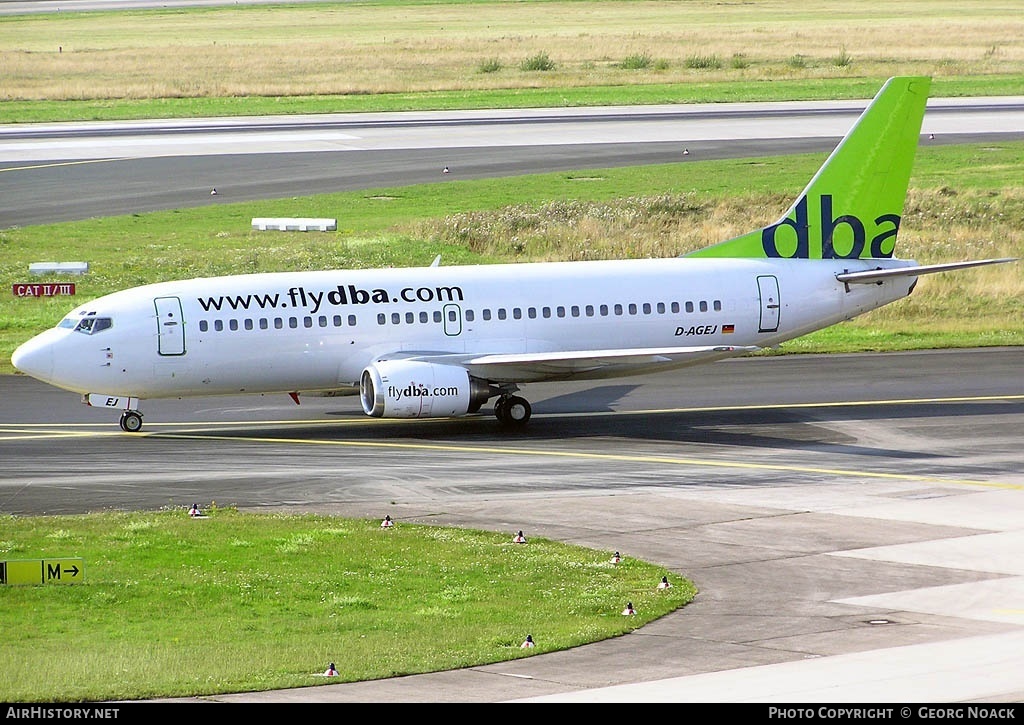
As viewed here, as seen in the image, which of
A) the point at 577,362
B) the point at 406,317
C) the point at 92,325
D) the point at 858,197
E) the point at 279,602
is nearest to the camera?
the point at 279,602

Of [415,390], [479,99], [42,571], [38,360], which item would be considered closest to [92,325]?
[38,360]

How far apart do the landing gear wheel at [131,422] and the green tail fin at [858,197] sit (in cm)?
1651

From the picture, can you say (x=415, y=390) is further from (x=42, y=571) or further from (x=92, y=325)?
(x=42, y=571)

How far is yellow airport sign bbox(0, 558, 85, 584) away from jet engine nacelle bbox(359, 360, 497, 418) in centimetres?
1451

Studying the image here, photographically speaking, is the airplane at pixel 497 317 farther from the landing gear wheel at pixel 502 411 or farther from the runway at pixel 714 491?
the runway at pixel 714 491

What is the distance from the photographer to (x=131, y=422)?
41875mm

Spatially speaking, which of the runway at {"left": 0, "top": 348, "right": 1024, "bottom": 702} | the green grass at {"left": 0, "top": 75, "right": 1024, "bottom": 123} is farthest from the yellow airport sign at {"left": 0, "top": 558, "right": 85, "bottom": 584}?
the green grass at {"left": 0, "top": 75, "right": 1024, "bottom": 123}

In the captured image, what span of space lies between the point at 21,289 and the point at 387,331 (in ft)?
74.0

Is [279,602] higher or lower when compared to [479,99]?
lower

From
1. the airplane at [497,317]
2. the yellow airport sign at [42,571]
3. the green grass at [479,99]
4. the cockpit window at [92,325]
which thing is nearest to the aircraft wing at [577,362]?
the airplane at [497,317]

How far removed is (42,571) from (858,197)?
1081 inches

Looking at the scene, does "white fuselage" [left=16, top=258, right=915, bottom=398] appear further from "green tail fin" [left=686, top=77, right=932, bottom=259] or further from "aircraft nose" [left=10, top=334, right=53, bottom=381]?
"green tail fin" [left=686, top=77, right=932, bottom=259]

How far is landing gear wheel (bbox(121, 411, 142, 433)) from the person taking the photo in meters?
41.9

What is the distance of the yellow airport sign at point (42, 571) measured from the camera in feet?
86.9
